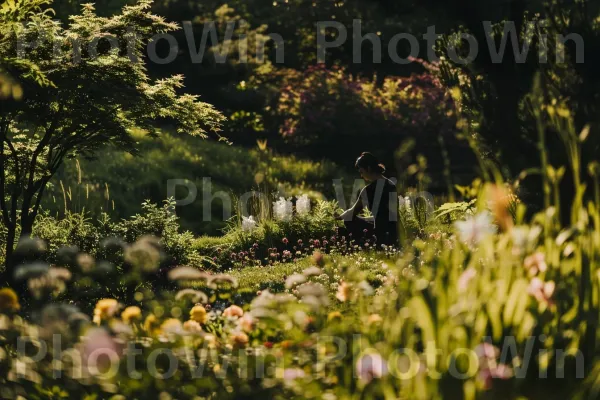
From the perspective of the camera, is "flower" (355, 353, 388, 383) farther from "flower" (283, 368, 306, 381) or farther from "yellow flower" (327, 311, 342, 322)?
"yellow flower" (327, 311, 342, 322)

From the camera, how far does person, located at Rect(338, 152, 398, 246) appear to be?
9594 mm

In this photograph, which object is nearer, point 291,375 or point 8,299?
point 291,375

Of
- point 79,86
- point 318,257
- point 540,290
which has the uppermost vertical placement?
point 79,86

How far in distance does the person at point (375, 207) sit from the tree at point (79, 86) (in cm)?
221

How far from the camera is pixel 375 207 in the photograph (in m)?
9.74

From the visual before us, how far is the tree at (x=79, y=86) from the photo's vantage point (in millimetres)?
7438

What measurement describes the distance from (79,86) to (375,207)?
3855mm

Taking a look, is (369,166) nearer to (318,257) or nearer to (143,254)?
(318,257)

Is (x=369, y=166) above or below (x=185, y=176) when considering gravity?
above

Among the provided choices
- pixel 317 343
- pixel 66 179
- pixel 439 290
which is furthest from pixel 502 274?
pixel 66 179

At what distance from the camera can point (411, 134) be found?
1986cm

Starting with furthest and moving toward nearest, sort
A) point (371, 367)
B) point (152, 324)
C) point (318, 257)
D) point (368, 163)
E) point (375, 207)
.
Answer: point (375, 207) → point (368, 163) → point (318, 257) → point (152, 324) → point (371, 367)

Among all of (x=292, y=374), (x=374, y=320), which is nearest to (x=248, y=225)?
(x=374, y=320)

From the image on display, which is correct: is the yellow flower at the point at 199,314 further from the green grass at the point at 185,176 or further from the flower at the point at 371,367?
the green grass at the point at 185,176
